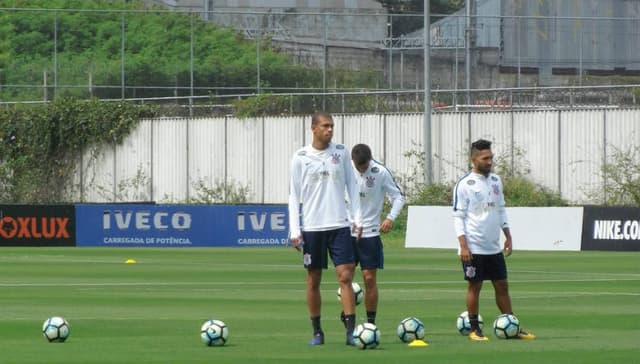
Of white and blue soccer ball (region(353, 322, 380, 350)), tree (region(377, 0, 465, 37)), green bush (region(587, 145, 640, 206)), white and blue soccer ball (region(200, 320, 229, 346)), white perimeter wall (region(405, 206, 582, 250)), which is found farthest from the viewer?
tree (region(377, 0, 465, 37))

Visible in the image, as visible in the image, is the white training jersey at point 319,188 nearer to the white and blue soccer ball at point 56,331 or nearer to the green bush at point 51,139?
the white and blue soccer ball at point 56,331

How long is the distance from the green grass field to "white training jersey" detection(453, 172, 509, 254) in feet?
3.21

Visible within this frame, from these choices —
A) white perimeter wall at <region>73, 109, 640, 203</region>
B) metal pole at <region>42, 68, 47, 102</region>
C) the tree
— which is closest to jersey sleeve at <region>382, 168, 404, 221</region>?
white perimeter wall at <region>73, 109, 640, 203</region>

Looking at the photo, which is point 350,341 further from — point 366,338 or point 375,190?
point 375,190

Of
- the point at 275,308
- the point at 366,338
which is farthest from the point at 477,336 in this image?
the point at 275,308

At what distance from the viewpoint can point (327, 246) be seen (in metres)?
14.3

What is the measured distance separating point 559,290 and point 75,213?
21161mm

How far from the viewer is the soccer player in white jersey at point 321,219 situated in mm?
14219

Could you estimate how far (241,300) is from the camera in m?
20.7

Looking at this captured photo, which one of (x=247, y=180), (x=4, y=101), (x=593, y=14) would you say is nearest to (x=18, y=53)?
(x=4, y=101)

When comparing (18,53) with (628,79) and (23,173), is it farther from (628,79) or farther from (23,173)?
(628,79)

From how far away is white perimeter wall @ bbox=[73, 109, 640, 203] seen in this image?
1852 inches

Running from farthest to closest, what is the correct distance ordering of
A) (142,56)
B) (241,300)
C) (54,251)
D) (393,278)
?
(142,56) < (54,251) < (393,278) < (241,300)

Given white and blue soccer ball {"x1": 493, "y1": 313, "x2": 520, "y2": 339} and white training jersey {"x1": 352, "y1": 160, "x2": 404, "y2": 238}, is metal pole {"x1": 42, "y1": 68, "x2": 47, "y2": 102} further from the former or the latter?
white and blue soccer ball {"x1": 493, "y1": 313, "x2": 520, "y2": 339}
